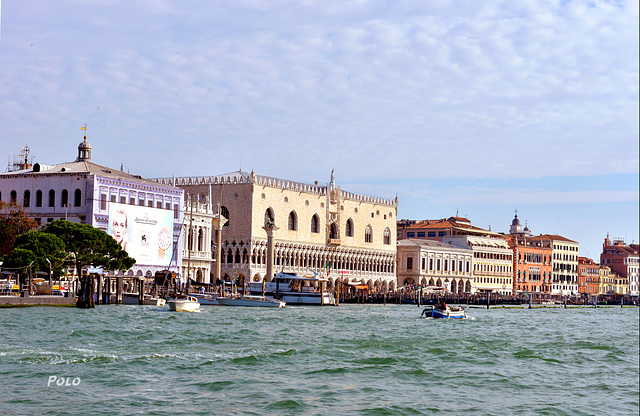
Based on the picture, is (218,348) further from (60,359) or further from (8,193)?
(8,193)

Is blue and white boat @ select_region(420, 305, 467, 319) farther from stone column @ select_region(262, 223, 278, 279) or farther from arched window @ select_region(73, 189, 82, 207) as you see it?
stone column @ select_region(262, 223, 278, 279)

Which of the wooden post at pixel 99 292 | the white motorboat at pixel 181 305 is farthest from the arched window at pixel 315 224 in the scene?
the white motorboat at pixel 181 305

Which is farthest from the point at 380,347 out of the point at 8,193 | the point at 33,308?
the point at 8,193

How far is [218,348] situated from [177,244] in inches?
1512

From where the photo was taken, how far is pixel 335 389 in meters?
19.1

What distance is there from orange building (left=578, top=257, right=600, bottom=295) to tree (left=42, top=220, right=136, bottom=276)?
9257 centimetres

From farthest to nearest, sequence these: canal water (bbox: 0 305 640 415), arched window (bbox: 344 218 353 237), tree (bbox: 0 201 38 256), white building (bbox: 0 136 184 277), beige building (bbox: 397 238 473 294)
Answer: beige building (bbox: 397 238 473 294), arched window (bbox: 344 218 353 237), white building (bbox: 0 136 184 277), tree (bbox: 0 201 38 256), canal water (bbox: 0 305 640 415)

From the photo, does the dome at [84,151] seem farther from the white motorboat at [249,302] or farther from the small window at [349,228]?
the small window at [349,228]

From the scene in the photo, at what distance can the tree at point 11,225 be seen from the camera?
2136 inches

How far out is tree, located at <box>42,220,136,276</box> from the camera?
49625 millimetres

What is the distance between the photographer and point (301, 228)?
82750mm

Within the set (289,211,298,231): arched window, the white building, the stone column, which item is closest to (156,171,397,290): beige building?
(289,211,298,231): arched window

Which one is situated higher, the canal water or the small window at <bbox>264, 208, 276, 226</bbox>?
the small window at <bbox>264, 208, 276, 226</bbox>

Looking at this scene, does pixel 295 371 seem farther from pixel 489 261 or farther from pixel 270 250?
pixel 489 261
